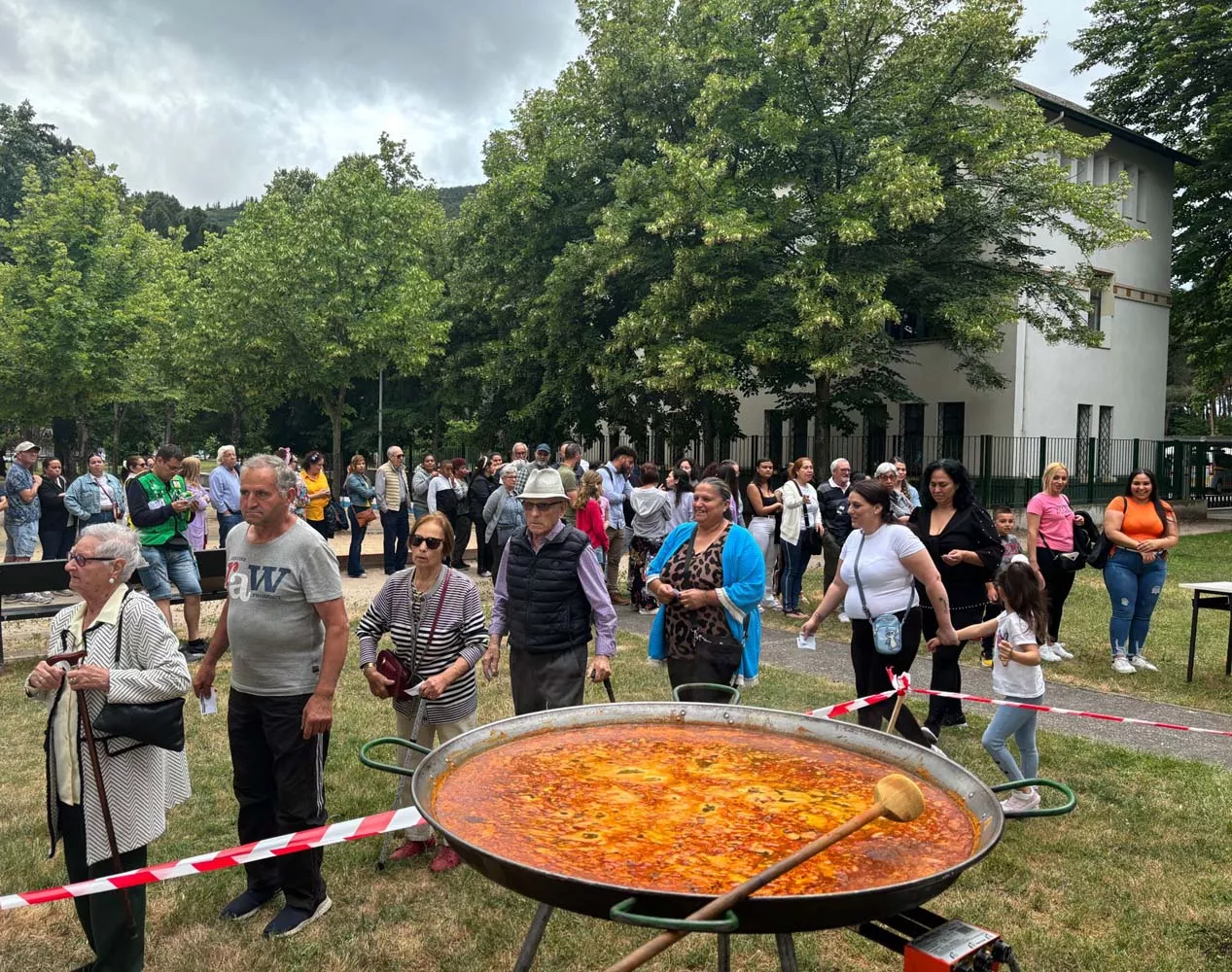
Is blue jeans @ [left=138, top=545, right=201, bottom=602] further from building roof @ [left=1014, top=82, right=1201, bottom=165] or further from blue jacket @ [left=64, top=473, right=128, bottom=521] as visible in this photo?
building roof @ [left=1014, top=82, right=1201, bottom=165]

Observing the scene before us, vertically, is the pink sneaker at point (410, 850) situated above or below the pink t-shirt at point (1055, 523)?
below

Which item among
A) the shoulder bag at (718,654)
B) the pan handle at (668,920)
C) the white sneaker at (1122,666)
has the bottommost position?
the white sneaker at (1122,666)

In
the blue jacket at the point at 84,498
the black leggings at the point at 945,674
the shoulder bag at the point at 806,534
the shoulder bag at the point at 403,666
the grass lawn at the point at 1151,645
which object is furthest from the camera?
the blue jacket at the point at 84,498

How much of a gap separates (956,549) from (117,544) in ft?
17.4

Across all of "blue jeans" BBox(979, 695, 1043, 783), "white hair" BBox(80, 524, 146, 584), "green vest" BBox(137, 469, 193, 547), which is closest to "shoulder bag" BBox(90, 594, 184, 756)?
"white hair" BBox(80, 524, 146, 584)

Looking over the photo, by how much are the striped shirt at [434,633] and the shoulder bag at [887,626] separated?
7.37ft

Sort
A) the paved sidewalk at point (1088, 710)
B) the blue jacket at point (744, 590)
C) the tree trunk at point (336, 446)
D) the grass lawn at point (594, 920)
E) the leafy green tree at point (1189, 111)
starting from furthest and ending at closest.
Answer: the leafy green tree at point (1189, 111), the tree trunk at point (336, 446), the paved sidewalk at point (1088, 710), the blue jacket at point (744, 590), the grass lawn at point (594, 920)

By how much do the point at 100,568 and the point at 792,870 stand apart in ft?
8.61

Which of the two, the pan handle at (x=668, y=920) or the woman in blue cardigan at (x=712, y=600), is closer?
the pan handle at (x=668, y=920)

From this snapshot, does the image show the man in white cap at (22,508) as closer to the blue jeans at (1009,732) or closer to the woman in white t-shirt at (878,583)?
the woman in white t-shirt at (878,583)

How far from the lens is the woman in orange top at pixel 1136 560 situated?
8.87m

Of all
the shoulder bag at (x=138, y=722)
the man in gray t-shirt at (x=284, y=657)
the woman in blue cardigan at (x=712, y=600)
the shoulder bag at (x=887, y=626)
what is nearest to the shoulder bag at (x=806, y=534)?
the shoulder bag at (x=887, y=626)

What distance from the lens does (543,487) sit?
512 cm

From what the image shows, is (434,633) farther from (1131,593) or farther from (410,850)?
(1131,593)
